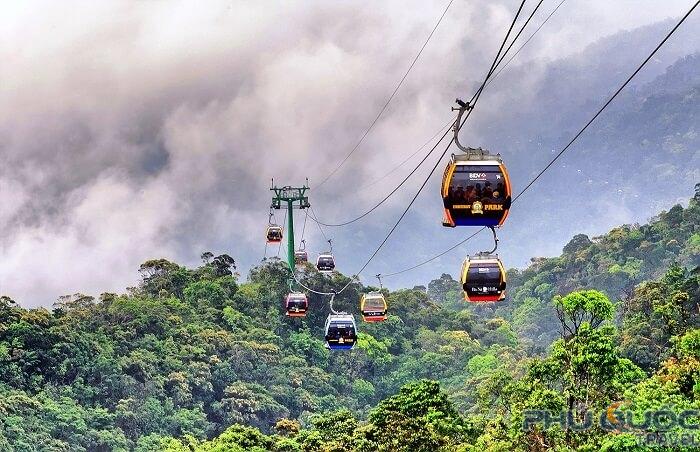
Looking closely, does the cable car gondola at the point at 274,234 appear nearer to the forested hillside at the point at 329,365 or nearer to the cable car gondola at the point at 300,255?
the cable car gondola at the point at 300,255

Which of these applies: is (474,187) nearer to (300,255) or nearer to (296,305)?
(296,305)

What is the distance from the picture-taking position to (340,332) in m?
40.2

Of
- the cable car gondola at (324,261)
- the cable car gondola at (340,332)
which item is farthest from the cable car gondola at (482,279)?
the cable car gondola at (324,261)

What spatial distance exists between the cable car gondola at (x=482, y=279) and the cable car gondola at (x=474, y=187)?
4991mm

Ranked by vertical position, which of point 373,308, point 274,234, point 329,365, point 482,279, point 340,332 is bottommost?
point 482,279

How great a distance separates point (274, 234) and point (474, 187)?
5146cm

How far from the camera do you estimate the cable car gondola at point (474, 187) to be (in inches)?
772

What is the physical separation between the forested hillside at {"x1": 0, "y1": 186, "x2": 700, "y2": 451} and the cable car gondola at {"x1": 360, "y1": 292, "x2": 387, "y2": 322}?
5.49 m

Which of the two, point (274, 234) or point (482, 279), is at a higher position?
point (274, 234)

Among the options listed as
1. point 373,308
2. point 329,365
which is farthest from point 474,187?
point 329,365

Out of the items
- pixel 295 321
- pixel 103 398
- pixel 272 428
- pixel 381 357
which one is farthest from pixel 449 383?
pixel 103 398

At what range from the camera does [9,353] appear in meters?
71.2

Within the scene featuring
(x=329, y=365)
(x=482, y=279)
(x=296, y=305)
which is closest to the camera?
(x=482, y=279)

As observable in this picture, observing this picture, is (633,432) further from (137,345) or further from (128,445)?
(137,345)
